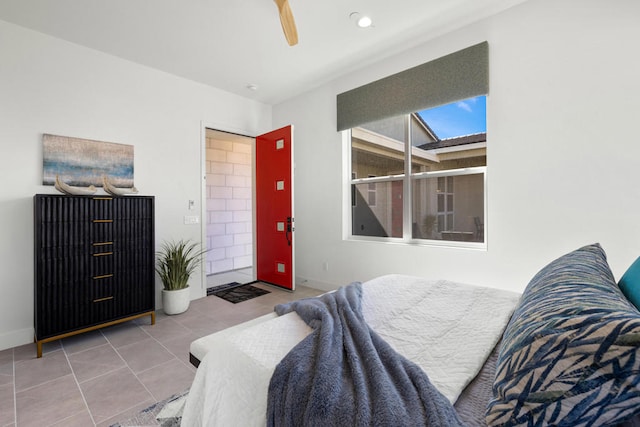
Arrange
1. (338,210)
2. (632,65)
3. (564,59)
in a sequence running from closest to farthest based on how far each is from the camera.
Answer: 1. (632,65)
2. (564,59)
3. (338,210)

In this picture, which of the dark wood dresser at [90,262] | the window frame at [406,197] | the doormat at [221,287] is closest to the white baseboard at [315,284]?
the window frame at [406,197]

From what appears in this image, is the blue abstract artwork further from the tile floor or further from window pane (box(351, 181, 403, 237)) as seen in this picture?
window pane (box(351, 181, 403, 237))

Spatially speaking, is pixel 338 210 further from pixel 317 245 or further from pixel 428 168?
pixel 428 168

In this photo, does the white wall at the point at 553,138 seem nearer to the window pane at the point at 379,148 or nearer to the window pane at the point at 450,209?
the window pane at the point at 450,209

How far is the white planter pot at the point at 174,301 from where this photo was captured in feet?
10.4

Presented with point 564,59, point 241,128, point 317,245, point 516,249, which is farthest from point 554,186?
point 241,128

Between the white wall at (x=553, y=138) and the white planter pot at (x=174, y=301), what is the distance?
8.24ft

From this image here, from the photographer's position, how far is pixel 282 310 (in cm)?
142

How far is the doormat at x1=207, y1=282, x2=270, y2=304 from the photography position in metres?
3.71

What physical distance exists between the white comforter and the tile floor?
0.92 metres

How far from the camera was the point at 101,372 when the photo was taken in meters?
2.07

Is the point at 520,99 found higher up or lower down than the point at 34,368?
higher up

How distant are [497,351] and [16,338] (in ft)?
11.9

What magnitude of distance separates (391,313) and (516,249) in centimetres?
176
